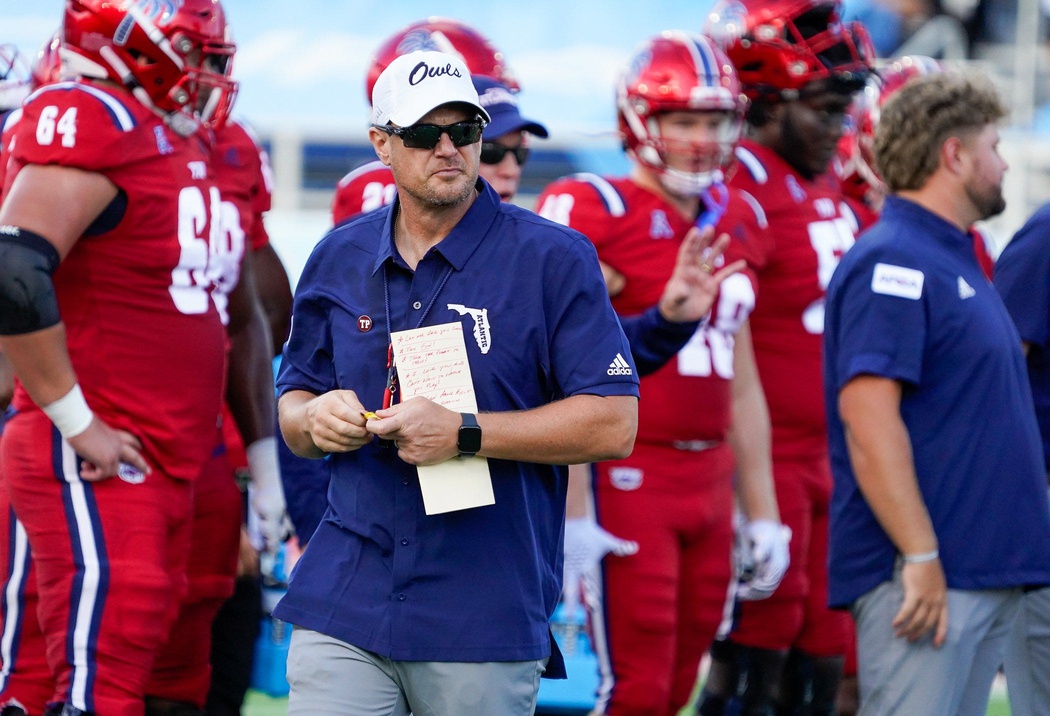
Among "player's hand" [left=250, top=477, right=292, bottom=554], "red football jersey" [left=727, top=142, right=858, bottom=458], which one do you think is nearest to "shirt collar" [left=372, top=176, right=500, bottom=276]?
"player's hand" [left=250, top=477, right=292, bottom=554]

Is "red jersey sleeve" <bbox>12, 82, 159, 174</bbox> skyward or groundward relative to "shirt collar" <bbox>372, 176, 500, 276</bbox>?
skyward

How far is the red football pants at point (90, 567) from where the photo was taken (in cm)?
372

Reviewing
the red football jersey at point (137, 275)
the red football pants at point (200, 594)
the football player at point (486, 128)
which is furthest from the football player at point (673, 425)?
the red football jersey at point (137, 275)

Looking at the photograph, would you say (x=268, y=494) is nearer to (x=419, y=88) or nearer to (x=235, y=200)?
(x=235, y=200)

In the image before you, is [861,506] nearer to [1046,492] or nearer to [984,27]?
[1046,492]

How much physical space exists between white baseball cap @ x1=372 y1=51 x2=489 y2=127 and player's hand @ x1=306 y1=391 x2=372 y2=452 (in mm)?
535

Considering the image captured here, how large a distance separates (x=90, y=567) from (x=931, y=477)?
1.98 metres

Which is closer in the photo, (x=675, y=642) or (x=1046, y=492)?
(x=1046, y=492)

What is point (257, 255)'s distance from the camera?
518cm

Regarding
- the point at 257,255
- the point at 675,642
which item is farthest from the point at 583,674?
the point at 257,255

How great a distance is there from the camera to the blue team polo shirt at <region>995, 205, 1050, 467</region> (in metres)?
4.19

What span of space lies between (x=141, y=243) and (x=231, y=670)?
170cm

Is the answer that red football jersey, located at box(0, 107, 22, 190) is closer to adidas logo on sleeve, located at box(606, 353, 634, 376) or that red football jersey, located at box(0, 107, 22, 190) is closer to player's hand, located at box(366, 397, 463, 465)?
player's hand, located at box(366, 397, 463, 465)

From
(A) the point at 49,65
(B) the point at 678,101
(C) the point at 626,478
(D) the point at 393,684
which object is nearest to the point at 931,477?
(C) the point at 626,478
